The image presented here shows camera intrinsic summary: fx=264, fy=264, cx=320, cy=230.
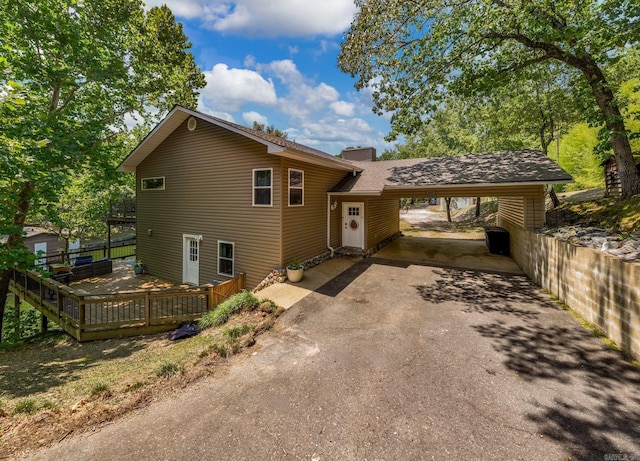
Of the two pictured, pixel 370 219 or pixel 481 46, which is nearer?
pixel 481 46

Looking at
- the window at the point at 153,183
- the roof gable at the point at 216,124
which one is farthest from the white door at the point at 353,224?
the window at the point at 153,183

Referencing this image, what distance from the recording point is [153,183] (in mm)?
12141

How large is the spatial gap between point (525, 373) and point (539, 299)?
393 cm

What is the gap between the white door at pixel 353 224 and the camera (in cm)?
1210

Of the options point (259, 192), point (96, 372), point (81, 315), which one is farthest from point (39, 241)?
point (96, 372)

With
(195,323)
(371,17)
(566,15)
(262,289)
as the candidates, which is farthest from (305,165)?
(566,15)

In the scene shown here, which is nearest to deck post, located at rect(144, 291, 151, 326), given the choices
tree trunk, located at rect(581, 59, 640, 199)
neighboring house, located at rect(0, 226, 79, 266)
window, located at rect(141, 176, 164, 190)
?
window, located at rect(141, 176, 164, 190)

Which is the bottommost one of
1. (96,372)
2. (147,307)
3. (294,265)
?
(96,372)

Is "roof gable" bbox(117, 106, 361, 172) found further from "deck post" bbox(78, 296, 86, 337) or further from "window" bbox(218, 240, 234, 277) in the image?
"deck post" bbox(78, 296, 86, 337)

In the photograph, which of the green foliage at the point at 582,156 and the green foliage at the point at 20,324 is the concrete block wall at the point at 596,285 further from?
the green foliage at the point at 20,324

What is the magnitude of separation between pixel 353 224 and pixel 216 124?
6.93 meters

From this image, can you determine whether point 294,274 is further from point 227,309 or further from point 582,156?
point 582,156

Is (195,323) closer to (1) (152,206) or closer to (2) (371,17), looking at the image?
(1) (152,206)

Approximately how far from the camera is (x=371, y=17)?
9.09 m
